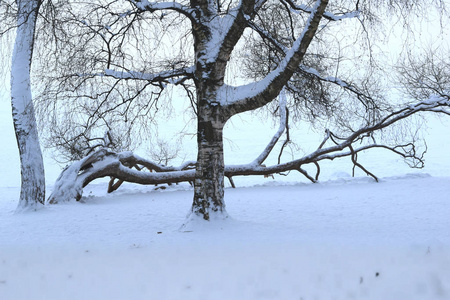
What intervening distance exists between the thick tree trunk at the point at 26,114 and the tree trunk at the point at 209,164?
3892 mm

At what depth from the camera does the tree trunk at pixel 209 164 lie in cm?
597

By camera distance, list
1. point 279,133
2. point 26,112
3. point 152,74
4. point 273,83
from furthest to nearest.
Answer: point 279,133 < point 26,112 < point 152,74 < point 273,83

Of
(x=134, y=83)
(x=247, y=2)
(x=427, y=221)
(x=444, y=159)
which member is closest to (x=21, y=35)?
(x=134, y=83)

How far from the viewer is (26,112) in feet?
25.5

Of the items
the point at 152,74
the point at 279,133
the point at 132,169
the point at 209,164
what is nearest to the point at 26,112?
the point at 152,74

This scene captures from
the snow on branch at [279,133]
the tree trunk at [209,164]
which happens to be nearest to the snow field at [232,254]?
the tree trunk at [209,164]

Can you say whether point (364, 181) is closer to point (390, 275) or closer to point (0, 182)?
point (390, 275)

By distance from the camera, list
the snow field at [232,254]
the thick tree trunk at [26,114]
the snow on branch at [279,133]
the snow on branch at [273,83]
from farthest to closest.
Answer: the snow on branch at [279,133]
the thick tree trunk at [26,114]
the snow on branch at [273,83]
the snow field at [232,254]

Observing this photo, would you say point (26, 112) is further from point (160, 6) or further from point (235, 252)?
point (235, 252)

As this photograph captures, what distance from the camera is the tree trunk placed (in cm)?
597

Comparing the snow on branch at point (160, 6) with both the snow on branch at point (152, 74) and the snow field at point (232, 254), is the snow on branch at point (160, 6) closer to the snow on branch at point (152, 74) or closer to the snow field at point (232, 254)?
the snow on branch at point (152, 74)

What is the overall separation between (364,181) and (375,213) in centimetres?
606

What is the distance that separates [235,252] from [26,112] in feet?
18.5

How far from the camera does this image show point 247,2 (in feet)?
19.7
